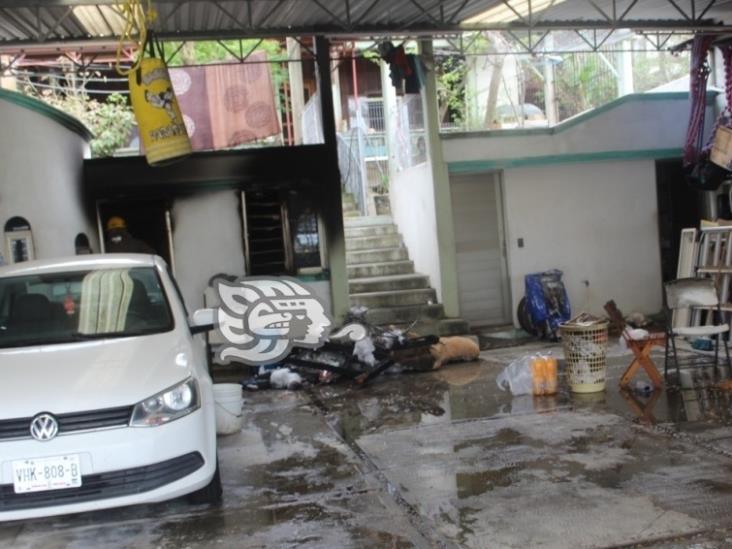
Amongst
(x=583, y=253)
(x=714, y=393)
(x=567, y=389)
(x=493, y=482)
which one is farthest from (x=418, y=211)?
(x=493, y=482)

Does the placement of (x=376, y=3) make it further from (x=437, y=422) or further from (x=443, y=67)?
(x=443, y=67)

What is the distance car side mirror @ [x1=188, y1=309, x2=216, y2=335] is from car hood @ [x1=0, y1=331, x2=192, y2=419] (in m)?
0.30

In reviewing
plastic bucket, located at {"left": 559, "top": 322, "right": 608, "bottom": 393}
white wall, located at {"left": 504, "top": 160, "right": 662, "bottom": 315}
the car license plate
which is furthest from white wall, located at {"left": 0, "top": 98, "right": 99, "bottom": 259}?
white wall, located at {"left": 504, "top": 160, "right": 662, "bottom": 315}

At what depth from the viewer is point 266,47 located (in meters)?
19.2

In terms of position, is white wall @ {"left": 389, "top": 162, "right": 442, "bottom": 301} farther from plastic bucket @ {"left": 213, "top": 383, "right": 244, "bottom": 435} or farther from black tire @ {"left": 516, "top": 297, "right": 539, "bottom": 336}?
plastic bucket @ {"left": 213, "top": 383, "right": 244, "bottom": 435}

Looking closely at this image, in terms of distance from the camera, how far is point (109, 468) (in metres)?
4.27

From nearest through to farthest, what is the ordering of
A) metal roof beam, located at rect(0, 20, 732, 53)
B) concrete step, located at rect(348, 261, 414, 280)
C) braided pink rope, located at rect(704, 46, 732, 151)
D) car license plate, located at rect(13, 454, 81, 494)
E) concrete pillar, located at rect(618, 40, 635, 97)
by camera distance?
car license plate, located at rect(13, 454, 81, 494), metal roof beam, located at rect(0, 20, 732, 53), braided pink rope, located at rect(704, 46, 732, 151), concrete step, located at rect(348, 261, 414, 280), concrete pillar, located at rect(618, 40, 635, 97)

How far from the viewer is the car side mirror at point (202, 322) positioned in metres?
5.39

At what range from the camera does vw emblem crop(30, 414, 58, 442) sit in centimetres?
422

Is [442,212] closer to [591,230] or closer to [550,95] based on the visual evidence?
[591,230]

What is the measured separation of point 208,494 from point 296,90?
10796 mm

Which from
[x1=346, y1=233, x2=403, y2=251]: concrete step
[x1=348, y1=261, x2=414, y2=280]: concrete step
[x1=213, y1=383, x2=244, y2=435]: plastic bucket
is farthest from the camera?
[x1=346, y1=233, x2=403, y2=251]: concrete step

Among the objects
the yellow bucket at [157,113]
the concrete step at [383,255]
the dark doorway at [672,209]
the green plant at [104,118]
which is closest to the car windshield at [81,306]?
the yellow bucket at [157,113]

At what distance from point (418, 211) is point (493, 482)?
8.09 m
